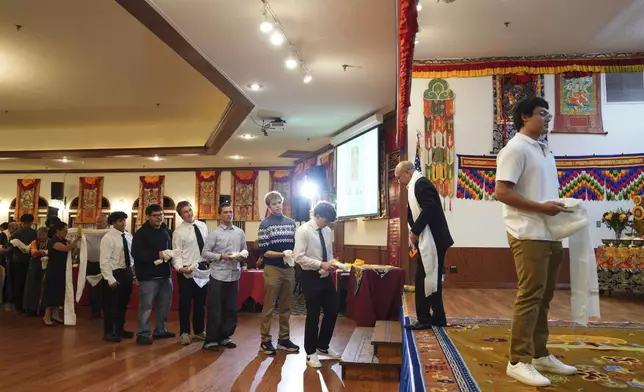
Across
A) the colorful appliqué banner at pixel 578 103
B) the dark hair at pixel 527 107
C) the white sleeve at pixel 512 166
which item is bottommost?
the white sleeve at pixel 512 166

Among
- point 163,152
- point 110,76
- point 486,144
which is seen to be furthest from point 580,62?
point 163,152

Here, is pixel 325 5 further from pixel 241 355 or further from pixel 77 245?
pixel 77 245

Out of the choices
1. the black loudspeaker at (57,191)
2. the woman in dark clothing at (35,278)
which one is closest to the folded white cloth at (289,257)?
the woman in dark clothing at (35,278)

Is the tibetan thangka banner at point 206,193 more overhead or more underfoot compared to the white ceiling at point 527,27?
more underfoot

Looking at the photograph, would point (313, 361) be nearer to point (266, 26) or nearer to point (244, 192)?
point (266, 26)

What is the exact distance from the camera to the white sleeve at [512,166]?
2.08 m

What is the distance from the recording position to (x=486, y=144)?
6.41m

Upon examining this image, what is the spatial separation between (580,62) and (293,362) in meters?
5.46

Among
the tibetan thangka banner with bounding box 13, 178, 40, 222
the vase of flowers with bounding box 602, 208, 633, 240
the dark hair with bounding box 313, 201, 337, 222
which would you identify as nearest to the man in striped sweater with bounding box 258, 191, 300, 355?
the dark hair with bounding box 313, 201, 337, 222

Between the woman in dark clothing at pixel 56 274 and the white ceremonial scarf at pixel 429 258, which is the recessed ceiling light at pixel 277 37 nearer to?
the white ceremonial scarf at pixel 429 258

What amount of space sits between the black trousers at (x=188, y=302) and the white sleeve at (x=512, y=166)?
3540 mm

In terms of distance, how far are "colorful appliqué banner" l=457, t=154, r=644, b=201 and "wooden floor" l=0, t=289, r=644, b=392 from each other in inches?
55.3

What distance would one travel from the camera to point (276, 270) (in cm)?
433

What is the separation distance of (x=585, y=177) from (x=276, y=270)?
14.8 feet
